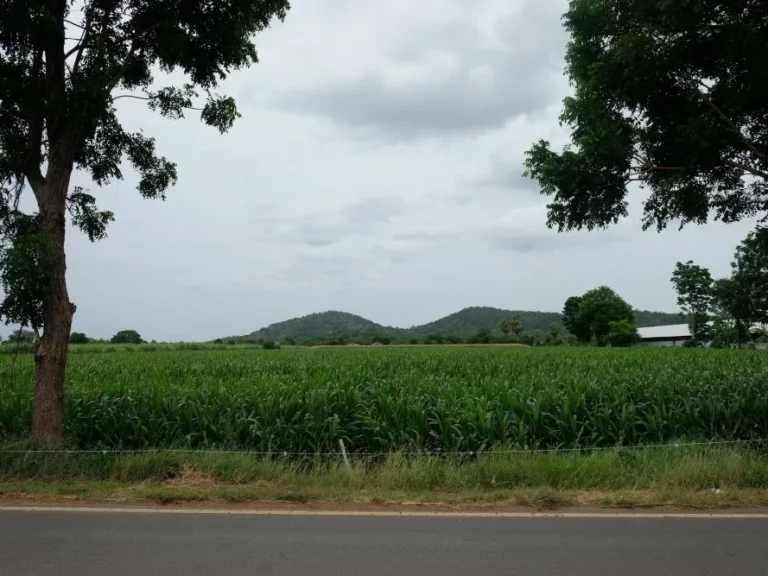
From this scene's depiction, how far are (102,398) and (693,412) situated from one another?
10.3 m

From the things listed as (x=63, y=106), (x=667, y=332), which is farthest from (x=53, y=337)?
(x=667, y=332)

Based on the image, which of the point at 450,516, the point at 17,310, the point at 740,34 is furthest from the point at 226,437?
the point at 740,34

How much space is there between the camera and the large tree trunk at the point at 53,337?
345 inches

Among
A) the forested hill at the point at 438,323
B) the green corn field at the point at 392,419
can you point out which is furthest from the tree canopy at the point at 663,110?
the forested hill at the point at 438,323

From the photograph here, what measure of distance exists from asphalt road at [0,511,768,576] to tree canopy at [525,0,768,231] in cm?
534

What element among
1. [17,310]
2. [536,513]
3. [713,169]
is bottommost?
[536,513]

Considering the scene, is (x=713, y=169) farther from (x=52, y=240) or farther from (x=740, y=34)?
(x=52, y=240)

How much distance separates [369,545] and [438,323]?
16169 cm

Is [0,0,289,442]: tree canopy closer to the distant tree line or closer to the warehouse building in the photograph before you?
the distant tree line

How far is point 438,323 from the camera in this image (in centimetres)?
16638

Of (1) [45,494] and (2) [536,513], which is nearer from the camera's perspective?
(2) [536,513]

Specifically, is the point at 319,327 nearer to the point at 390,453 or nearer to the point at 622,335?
the point at 622,335

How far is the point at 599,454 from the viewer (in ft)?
29.2

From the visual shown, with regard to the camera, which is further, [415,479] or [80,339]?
[80,339]
